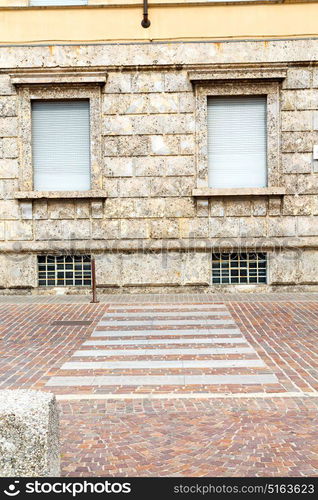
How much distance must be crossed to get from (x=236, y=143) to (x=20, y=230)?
5.51m

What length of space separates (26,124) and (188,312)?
19.6 feet

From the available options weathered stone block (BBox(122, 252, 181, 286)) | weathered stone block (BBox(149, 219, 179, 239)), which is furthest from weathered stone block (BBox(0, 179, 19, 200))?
weathered stone block (BBox(149, 219, 179, 239))

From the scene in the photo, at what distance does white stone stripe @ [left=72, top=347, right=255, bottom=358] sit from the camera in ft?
27.5

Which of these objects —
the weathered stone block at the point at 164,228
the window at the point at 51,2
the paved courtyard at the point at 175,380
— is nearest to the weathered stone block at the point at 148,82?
the window at the point at 51,2

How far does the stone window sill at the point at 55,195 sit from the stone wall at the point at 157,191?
0.17 m

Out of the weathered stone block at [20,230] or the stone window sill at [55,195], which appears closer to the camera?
the stone window sill at [55,195]

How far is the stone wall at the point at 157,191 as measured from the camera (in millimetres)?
13586

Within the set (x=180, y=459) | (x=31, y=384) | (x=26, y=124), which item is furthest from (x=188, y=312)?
(x=180, y=459)

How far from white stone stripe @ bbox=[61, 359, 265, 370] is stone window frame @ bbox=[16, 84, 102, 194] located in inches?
254

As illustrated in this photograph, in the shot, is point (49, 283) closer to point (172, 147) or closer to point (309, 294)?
point (172, 147)

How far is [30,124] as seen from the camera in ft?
45.2

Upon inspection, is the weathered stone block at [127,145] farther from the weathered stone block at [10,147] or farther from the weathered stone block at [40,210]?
the weathered stone block at [10,147]

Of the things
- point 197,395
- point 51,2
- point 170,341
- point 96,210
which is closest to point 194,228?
point 96,210

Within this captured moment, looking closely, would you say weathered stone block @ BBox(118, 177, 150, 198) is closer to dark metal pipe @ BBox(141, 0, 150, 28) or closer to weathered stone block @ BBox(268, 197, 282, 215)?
weathered stone block @ BBox(268, 197, 282, 215)
